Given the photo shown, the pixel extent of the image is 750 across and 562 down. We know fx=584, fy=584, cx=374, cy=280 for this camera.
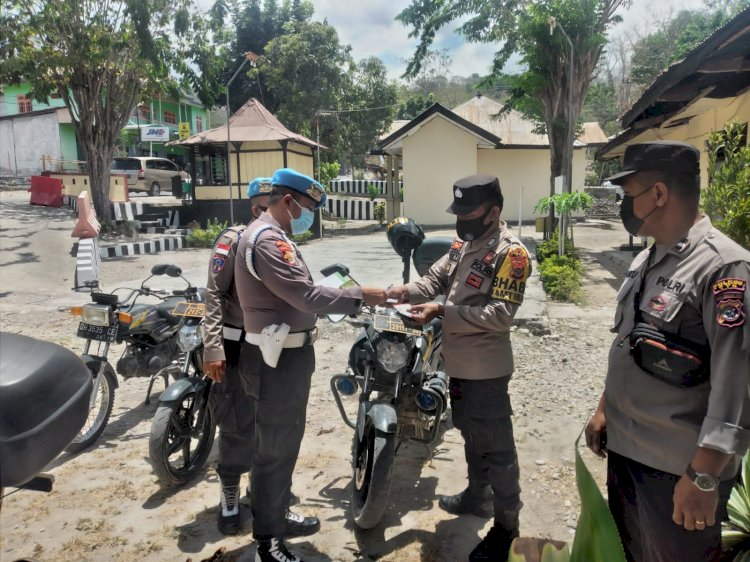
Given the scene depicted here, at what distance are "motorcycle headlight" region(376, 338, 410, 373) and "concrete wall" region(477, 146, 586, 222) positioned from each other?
20957mm

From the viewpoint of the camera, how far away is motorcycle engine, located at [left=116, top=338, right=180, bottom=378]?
4273 millimetres

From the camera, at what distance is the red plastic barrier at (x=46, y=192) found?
19750 millimetres

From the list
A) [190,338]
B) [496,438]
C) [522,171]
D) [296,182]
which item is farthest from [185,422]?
[522,171]

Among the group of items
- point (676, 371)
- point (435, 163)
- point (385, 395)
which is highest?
point (435, 163)

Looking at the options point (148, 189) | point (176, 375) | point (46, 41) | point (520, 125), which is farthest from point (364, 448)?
point (148, 189)

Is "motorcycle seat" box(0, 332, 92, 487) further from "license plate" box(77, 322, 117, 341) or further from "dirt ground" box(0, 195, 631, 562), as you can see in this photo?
"license plate" box(77, 322, 117, 341)

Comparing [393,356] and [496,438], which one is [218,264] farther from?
[496,438]

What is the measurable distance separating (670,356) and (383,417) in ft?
4.84

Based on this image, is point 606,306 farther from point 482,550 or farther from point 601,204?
point 601,204

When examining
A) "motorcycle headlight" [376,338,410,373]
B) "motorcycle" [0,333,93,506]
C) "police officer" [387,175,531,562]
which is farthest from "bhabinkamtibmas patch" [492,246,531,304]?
"motorcycle" [0,333,93,506]

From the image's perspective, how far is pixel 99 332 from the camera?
4020 millimetres

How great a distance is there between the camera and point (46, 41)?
46.4 feet

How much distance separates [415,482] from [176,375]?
191 cm

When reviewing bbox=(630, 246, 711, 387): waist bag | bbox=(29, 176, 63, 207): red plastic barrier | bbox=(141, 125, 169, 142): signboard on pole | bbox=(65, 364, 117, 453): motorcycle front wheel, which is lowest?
bbox=(65, 364, 117, 453): motorcycle front wheel
